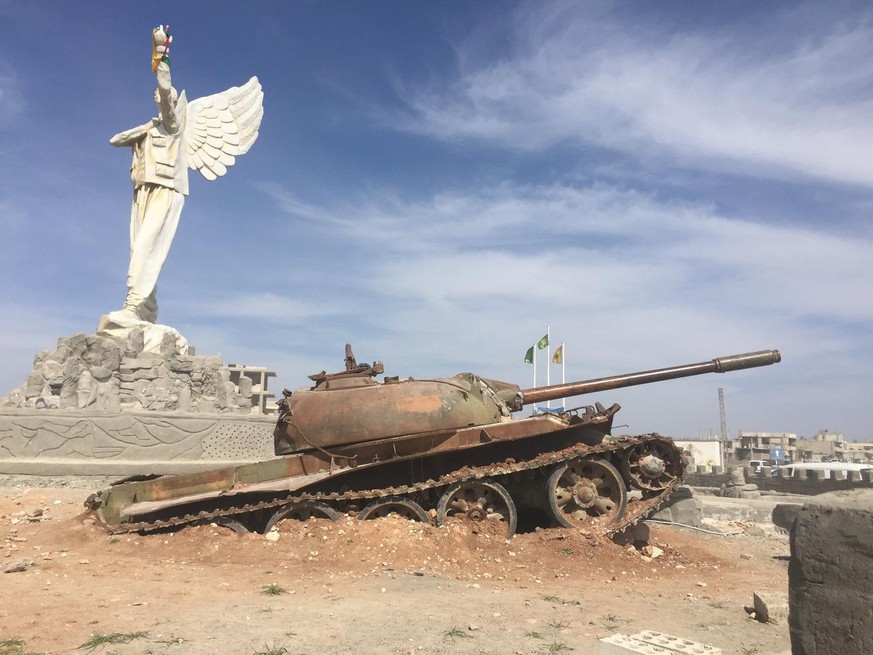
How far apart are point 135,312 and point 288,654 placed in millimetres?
15872

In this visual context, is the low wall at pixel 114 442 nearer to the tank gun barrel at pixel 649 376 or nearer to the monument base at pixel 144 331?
the monument base at pixel 144 331

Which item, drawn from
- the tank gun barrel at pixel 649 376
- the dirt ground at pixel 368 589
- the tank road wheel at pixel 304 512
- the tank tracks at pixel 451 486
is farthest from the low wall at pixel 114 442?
the tank gun barrel at pixel 649 376

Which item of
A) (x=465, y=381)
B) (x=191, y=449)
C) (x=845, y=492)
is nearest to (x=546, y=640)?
(x=845, y=492)

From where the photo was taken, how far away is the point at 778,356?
10.7 meters

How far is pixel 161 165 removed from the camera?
1903cm

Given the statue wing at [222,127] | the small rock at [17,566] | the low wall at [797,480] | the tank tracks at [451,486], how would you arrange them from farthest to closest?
1. the statue wing at [222,127]
2. the low wall at [797,480]
3. the tank tracks at [451,486]
4. the small rock at [17,566]

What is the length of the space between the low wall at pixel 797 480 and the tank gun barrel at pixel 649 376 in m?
10.0

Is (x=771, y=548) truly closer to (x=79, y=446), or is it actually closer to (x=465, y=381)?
(x=465, y=381)

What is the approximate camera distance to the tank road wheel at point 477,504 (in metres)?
8.47

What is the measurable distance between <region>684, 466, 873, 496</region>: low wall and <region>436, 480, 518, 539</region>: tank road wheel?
13167 millimetres

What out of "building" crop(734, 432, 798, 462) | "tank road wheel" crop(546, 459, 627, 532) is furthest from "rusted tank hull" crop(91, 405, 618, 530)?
"building" crop(734, 432, 798, 462)

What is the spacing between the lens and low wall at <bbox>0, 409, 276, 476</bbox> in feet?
46.1

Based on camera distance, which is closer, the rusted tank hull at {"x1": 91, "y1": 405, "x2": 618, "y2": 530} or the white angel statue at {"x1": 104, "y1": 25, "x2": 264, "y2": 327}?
the rusted tank hull at {"x1": 91, "y1": 405, "x2": 618, "y2": 530}

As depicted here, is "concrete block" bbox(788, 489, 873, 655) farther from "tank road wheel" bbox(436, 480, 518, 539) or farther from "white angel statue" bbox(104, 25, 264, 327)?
"white angel statue" bbox(104, 25, 264, 327)
